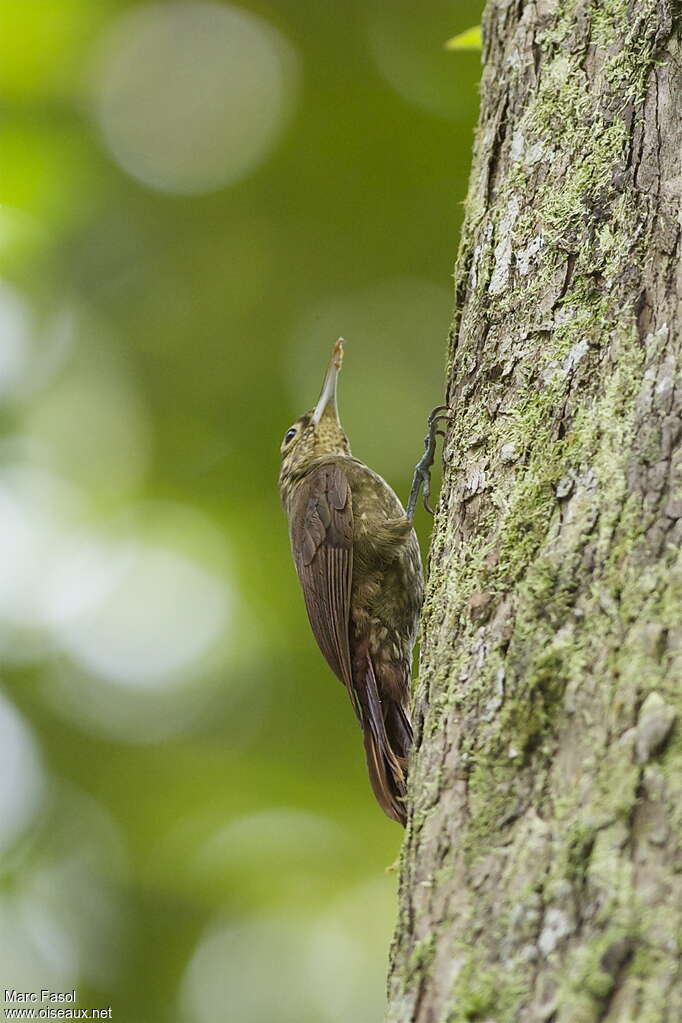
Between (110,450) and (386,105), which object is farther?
(110,450)

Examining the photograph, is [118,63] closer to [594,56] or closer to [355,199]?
[355,199]

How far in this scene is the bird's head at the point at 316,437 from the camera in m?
3.95

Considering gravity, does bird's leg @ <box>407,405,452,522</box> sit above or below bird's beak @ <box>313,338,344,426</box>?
below

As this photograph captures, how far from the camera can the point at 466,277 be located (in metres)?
2.27

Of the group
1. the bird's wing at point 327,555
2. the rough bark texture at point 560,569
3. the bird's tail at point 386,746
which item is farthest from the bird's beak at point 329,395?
the rough bark texture at point 560,569

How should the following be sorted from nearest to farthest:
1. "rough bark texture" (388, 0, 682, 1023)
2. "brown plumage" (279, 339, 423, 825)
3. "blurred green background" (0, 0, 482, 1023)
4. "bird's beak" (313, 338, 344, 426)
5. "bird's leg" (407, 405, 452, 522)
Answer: "rough bark texture" (388, 0, 682, 1023) < "brown plumage" (279, 339, 423, 825) < "bird's leg" (407, 405, 452, 522) < "bird's beak" (313, 338, 344, 426) < "blurred green background" (0, 0, 482, 1023)

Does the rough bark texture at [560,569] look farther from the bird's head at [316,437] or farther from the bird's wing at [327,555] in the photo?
the bird's head at [316,437]

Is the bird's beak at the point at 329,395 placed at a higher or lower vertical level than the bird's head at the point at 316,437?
higher

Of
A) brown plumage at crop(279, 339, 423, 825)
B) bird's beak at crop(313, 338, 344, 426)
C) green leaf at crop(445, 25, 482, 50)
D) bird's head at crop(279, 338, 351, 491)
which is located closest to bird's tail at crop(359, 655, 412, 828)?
brown plumage at crop(279, 339, 423, 825)

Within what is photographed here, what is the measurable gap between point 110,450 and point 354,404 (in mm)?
1144

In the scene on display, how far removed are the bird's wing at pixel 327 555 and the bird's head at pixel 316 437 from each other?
0.24 metres

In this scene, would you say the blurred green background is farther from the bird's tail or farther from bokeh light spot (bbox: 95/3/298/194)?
the bird's tail

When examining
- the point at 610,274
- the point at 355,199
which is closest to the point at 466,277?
the point at 610,274

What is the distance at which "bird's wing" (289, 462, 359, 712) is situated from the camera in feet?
Result: 10.2
